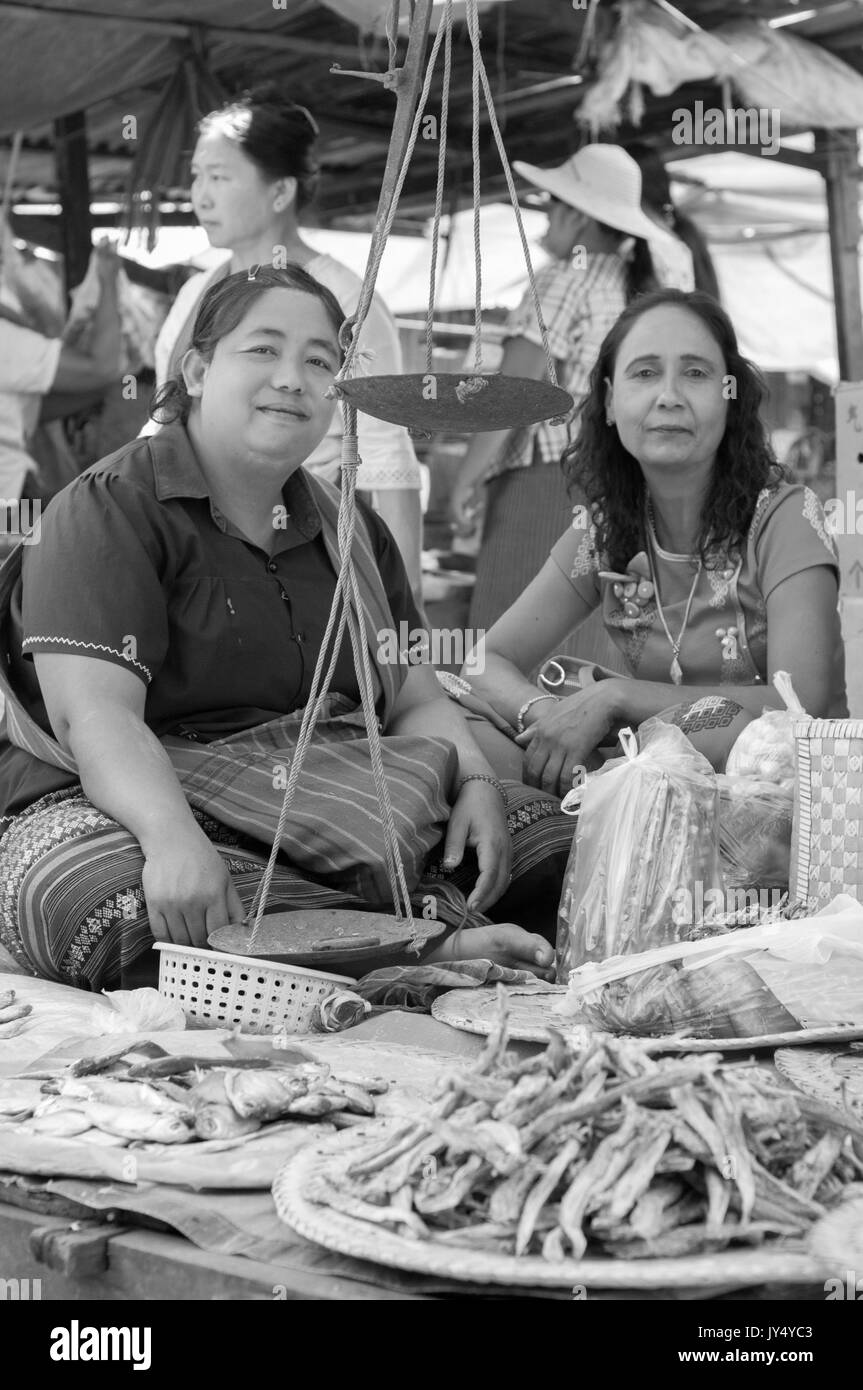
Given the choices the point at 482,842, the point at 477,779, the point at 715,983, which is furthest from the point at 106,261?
the point at 715,983

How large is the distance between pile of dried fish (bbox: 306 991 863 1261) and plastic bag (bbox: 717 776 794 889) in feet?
3.63

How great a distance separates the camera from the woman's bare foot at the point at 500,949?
2.69 m

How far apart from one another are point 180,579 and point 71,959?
64 centimetres

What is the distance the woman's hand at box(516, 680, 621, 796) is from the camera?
3.04 meters

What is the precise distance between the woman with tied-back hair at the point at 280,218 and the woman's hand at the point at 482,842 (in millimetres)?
1247

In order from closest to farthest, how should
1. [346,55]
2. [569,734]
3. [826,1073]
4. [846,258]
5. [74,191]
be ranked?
[826,1073] → [569,734] → [346,55] → [74,191] → [846,258]

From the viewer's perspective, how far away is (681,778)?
257 centimetres

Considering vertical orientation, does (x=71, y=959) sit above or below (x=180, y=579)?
below

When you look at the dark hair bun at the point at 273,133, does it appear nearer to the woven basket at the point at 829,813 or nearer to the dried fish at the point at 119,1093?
the woven basket at the point at 829,813

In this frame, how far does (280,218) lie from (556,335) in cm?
120

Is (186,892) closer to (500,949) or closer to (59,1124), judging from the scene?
(500,949)

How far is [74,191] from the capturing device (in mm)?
6035
